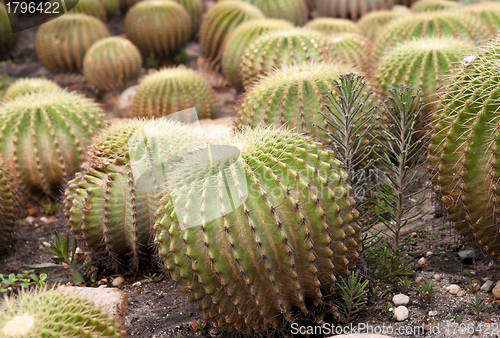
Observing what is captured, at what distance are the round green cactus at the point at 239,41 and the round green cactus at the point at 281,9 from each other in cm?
176

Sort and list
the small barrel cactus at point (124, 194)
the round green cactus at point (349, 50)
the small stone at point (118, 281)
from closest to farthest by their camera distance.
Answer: the small barrel cactus at point (124, 194), the small stone at point (118, 281), the round green cactus at point (349, 50)

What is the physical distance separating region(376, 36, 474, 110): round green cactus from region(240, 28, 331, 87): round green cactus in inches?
30.5

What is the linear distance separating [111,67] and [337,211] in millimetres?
5503

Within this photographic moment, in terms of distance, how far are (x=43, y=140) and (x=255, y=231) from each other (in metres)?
2.79

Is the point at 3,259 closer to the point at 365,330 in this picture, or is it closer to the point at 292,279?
the point at 292,279

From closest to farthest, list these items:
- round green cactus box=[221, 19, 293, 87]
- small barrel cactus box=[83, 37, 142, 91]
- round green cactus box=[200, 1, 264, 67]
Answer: round green cactus box=[221, 19, 293, 87]
small barrel cactus box=[83, 37, 142, 91]
round green cactus box=[200, 1, 264, 67]

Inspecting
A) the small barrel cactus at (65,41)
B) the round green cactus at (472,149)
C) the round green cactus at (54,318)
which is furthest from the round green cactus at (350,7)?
the round green cactus at (54,318)

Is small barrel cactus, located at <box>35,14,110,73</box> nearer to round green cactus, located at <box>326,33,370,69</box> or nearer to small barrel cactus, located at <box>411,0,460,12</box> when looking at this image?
round green cactus, located at <box>326,33,370,69</box>

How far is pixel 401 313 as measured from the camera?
2.59m

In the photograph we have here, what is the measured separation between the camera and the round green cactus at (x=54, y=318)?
6.54ft

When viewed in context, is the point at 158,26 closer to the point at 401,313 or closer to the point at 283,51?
the point at 283,51

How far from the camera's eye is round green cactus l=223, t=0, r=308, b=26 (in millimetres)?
8109

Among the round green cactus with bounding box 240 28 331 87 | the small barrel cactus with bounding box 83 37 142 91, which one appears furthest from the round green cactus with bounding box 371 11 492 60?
the small barrel cactus with bounding box 83 37 142 91

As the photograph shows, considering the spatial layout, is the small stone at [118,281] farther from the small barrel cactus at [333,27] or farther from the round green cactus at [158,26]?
the round green cactus at [158,26]
